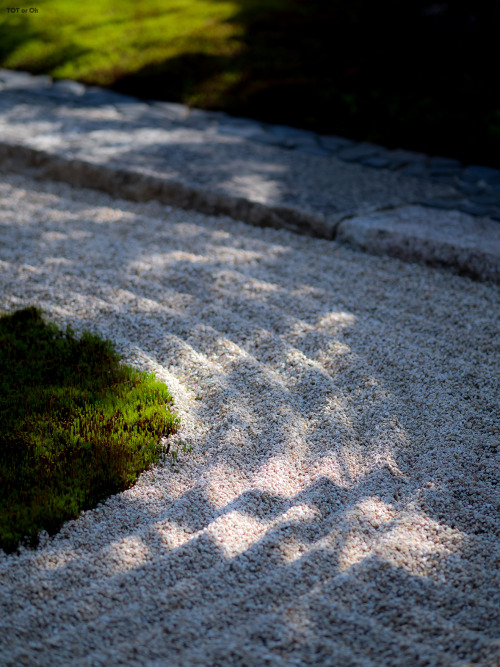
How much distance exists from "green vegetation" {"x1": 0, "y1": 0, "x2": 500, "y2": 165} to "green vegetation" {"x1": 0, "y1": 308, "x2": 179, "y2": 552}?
11.4 feet

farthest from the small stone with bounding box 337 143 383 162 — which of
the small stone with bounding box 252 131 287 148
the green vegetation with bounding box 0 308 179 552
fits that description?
the green vegetation with bounding box 0 308 179 552

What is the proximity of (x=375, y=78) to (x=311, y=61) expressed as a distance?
0.84m

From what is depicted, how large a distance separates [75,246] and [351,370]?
189cm

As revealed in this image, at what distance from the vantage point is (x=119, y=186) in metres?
4.46

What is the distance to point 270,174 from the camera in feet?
14.8

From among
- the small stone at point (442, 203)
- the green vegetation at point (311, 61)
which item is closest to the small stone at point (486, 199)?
the small stone at point (442, 203)

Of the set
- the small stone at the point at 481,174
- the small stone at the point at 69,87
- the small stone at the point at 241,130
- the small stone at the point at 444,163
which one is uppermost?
the small stone at the point at 69,87

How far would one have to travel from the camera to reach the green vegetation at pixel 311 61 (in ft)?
17.5

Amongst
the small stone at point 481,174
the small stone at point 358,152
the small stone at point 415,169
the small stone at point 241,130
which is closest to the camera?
the small stone at point 481,174

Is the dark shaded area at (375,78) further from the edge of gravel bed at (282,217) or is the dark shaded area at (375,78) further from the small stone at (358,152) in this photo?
the edge of gravel bed at (282,217)

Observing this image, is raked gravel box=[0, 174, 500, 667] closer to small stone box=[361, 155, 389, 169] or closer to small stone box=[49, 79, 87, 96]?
small stone box=[361, 155, 389, 169]

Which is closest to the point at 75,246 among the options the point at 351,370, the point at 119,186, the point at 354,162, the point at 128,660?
the point at 119,186

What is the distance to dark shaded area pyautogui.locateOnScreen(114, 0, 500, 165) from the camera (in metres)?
5.21

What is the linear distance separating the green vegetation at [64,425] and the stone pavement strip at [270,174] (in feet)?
5.63
